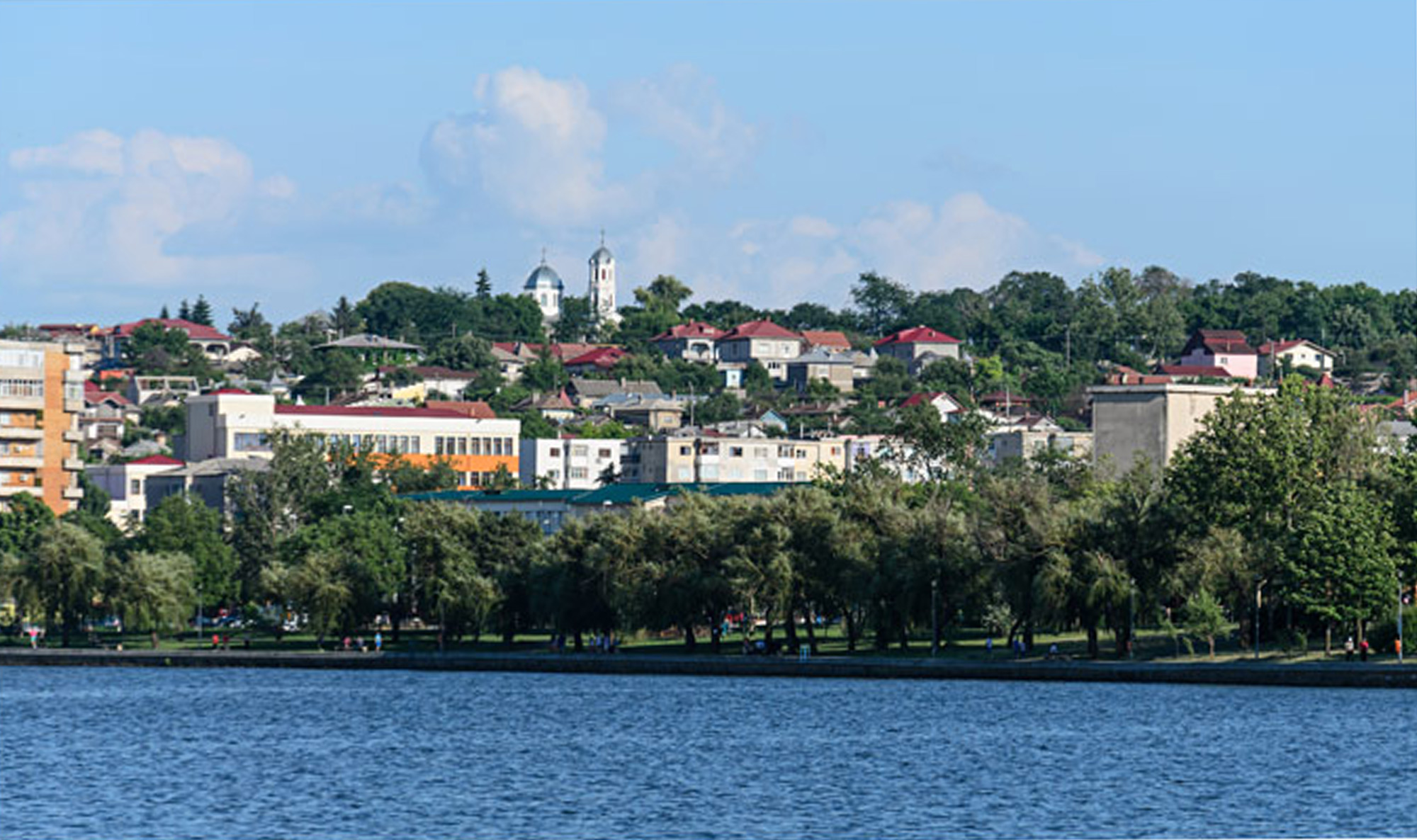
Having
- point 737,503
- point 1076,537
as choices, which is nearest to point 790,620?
point 737,503

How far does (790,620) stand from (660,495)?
42743 mm

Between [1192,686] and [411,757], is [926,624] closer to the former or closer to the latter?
Result: [1192,686]

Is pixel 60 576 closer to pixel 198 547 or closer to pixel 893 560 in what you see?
pixel 198 547

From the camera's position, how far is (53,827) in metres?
55.5

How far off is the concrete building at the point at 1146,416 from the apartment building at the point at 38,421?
225ft

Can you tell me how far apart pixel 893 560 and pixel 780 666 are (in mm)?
6355

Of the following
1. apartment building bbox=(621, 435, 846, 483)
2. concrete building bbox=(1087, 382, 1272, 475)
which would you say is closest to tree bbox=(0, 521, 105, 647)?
concrete building bbox=(1087, 382, 1272, 475)

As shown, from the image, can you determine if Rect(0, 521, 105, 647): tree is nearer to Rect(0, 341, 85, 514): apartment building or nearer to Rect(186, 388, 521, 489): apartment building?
Rect(0, 341, 85, 514): apartment building

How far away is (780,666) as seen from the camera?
101250 mm

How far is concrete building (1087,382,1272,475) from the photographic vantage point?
152 metres

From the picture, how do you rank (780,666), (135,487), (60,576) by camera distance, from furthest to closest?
1. (135,487)
2. (60,576)
3. (780,666)

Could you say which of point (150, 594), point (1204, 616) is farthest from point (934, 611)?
point (150, 594)

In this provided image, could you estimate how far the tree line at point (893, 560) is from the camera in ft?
310

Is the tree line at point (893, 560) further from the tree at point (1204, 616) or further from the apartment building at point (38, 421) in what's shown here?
the apartment building at point (38, 421)
